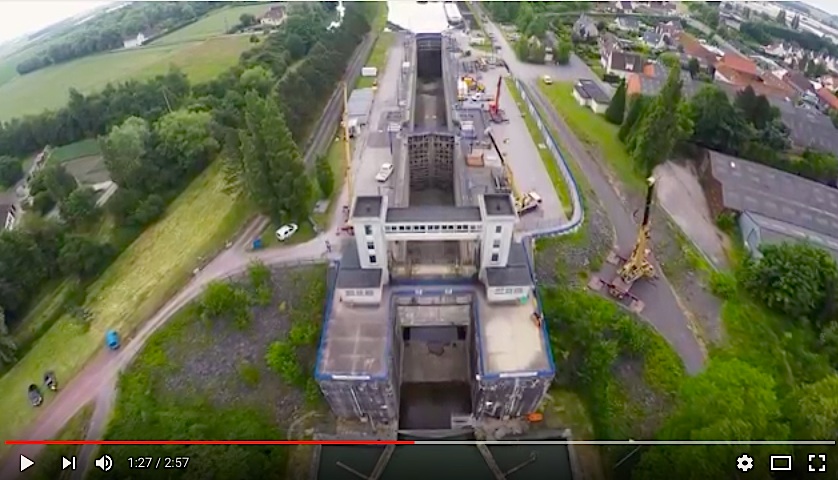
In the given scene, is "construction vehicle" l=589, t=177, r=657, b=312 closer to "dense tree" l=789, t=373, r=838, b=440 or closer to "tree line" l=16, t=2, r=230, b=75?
"dense tree" l=789, t=373, r=838, b=440

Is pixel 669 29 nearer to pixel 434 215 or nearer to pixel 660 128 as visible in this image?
pixel 660 128

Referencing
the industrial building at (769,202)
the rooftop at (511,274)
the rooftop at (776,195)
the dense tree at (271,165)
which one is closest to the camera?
the rooftop at (511,274)

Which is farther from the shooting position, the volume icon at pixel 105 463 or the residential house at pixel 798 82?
the residential house at pixel 798 82

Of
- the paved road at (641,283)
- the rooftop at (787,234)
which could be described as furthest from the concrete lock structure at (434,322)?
the rooftop at (787,234)

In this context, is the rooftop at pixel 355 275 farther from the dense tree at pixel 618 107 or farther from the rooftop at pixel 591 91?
the rooftop at pixel 591 91

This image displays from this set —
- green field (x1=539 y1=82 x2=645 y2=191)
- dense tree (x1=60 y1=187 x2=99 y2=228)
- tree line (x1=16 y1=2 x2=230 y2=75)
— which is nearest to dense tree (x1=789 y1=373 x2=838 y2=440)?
green field (x1=539 y1=82 x2=645 y2=191)

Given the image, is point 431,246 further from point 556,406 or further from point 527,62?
point 527,62

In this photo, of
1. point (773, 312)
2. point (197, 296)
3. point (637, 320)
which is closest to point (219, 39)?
point (197, 296)

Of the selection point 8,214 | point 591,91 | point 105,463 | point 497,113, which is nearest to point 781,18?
point 591,91
